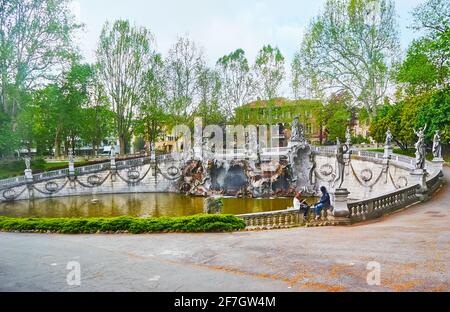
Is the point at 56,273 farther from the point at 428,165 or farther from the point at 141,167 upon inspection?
the point at 141,167

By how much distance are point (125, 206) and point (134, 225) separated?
698 inches

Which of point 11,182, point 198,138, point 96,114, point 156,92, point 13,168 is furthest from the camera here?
point 96,114

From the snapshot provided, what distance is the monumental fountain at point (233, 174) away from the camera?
30.6m

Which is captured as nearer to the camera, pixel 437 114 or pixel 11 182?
pixel 437 114

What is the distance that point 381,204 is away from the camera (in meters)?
16.1

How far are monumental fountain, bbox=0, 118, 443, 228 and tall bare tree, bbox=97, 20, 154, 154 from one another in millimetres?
7933

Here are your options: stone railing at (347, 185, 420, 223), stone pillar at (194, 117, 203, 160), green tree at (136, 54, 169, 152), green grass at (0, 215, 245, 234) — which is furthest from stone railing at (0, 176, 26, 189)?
stone railing at (347, 185, 420, 223)

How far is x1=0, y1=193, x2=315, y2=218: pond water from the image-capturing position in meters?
27.8

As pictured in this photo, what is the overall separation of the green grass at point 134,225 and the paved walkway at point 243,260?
944 millimetres

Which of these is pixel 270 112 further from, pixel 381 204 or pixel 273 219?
pixel 273 219

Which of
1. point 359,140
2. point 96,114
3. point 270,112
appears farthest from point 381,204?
point 359,140

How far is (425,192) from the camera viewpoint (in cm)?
1888

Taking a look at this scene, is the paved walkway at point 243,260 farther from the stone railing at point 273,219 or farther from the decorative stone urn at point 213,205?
the decorative stone urn at point 213,205

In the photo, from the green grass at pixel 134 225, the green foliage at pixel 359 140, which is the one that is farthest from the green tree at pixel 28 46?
the green foliage at pixel 359 140
